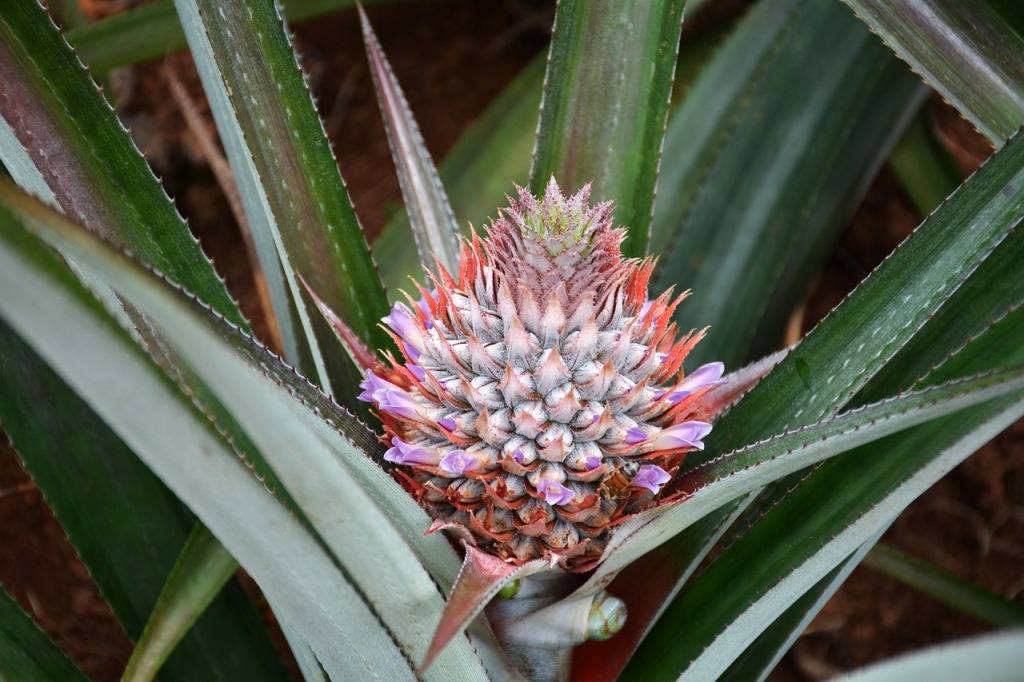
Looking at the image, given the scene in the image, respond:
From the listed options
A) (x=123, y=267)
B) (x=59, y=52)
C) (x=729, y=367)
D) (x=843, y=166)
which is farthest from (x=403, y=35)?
(x=123, y=267)

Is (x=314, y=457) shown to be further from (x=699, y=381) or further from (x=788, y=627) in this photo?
(x=788, y=627)

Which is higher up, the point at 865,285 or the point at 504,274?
the point at 504,274

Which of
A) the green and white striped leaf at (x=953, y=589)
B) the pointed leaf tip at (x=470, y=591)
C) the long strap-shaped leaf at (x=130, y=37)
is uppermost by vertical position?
the long strap-shaped leaf at (x=130, y=37)

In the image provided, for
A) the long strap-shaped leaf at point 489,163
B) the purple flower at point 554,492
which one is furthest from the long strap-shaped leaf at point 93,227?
the long strap-shaped leaf at point 489,163

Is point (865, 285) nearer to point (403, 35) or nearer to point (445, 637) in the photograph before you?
point (445, 637)

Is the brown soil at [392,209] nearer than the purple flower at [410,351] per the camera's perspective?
No

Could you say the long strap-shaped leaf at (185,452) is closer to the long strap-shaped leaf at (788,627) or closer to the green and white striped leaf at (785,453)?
the green and white striped leaf at (785,453)
